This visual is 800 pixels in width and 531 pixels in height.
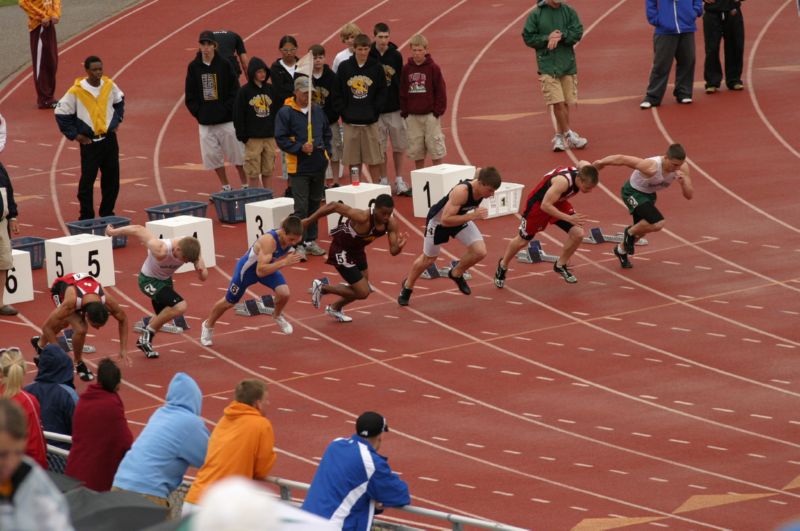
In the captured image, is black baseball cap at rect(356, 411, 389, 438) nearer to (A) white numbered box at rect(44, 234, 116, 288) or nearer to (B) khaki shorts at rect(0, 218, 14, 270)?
(B) khaki shorts at rect(0, 218, 14, 270)

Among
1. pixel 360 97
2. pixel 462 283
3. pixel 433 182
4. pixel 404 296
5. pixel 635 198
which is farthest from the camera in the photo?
pixel 360 97

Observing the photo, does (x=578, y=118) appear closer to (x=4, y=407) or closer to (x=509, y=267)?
(x=509, y=267)

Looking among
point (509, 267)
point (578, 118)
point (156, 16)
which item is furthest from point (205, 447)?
point (156, 16)

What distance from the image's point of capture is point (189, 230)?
1638 centimetres

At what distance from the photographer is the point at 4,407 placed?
507 cm

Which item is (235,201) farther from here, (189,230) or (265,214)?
(189,230)

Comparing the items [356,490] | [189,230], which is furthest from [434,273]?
[356,490]

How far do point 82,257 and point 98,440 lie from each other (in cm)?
706

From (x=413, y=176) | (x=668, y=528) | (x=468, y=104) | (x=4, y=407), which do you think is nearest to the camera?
(x=4, y=407)

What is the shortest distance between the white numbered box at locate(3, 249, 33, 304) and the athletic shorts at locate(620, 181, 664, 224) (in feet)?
19.8

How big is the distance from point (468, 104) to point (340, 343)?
9.45 m

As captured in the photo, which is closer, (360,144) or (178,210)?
(178,210)

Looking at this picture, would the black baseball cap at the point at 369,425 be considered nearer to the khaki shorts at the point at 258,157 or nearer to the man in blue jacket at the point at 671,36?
the khaki shorts at the point at 258,157

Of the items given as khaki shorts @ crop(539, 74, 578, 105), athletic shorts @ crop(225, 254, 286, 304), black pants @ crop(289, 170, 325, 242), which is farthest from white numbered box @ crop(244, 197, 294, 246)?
khaki shorts @ crop(539, 74, 578, 105)
